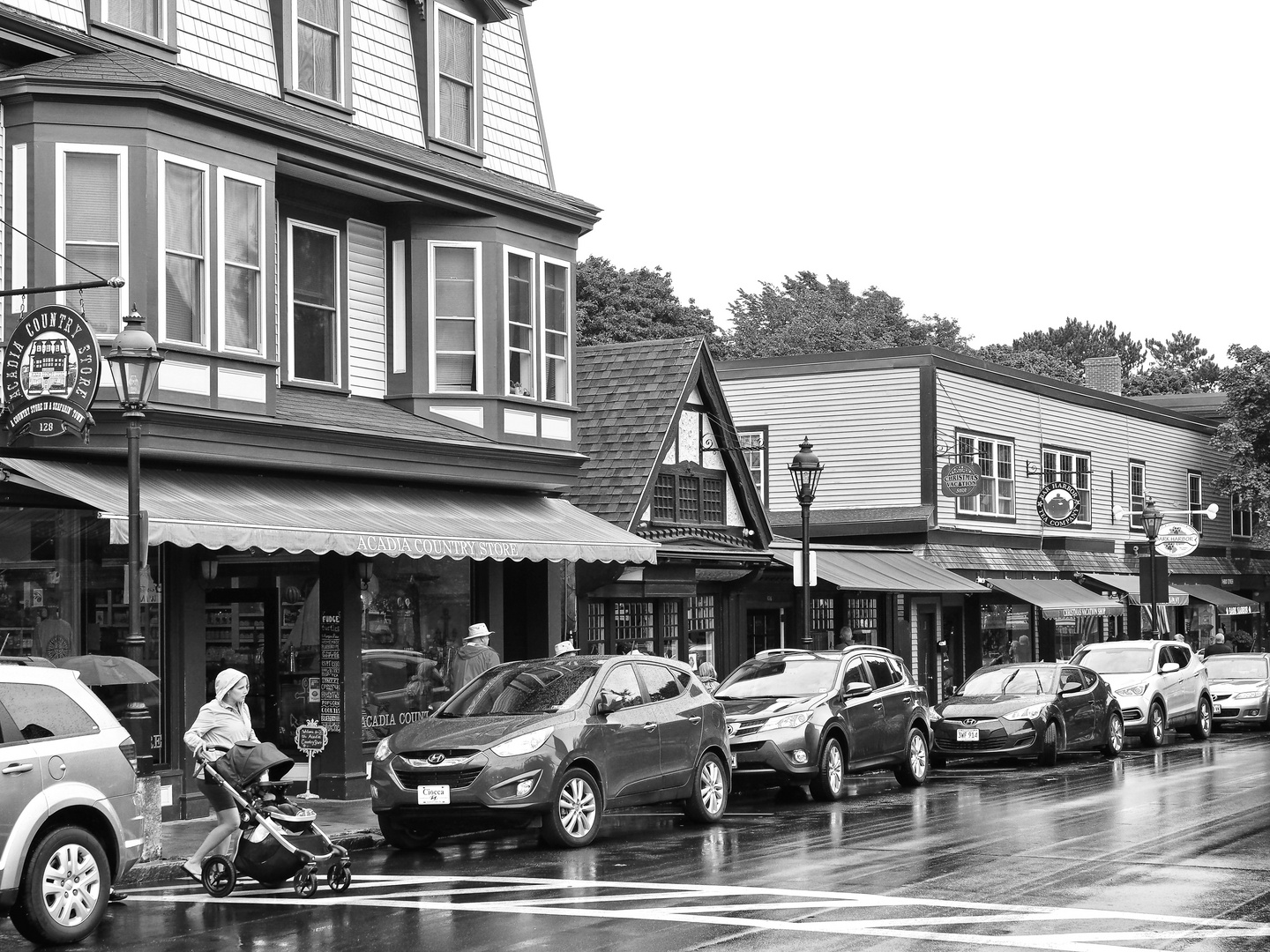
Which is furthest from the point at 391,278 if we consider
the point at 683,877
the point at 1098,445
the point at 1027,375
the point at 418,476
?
the point at 1098,445

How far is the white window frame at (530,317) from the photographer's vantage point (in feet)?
69.0

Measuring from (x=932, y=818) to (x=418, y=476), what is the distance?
727 cm

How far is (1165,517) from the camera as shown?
147 ft

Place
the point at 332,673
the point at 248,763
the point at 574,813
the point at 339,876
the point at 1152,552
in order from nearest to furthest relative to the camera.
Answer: the point at 248,763
the point at 339,876
the point at 574,813
the point at 332,673
the point at 1152,552

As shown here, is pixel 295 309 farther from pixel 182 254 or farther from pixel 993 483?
pixel 993 483

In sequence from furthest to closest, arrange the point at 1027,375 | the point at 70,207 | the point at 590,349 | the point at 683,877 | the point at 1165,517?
the point at 1165,517 → the point at 1027,375 → the point at 590,349 → the point at 70,207 → the point at 683,877

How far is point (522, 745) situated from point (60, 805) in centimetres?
469

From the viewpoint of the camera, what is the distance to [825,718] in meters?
18.6

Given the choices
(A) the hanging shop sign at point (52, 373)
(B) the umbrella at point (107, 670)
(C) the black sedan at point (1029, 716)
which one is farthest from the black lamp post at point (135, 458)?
(C) the black sedan at point (1029, 716)

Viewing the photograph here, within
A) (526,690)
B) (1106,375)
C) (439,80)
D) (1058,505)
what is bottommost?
(526,690)

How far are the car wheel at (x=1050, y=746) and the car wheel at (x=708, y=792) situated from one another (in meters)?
7.79

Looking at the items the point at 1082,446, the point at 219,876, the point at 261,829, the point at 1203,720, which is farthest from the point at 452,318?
the point at 1082,446

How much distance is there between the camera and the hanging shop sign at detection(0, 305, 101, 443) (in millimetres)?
14578

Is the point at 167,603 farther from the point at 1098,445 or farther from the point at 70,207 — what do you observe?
the point at 1098,445
